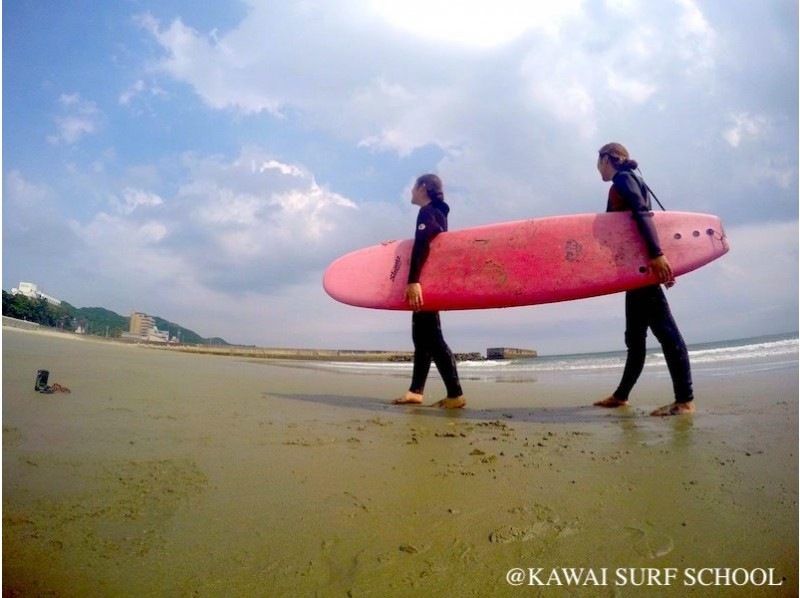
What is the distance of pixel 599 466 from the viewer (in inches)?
67.0

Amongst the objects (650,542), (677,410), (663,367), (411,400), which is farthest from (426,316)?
(663,367)

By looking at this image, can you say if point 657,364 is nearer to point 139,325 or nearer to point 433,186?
point 433,186

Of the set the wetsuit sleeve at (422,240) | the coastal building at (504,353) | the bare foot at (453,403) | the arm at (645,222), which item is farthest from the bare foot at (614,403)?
the coastal building at (504,353)

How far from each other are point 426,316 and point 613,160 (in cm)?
197

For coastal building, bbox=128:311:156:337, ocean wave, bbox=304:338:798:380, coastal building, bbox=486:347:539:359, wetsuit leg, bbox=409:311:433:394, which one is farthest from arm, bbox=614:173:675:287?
coastal building, bbox=128:311:156:337

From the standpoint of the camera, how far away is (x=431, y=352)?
12.8 ft

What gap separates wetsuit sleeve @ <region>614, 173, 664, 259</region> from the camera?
328cm

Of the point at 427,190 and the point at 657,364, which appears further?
the point at 657,364

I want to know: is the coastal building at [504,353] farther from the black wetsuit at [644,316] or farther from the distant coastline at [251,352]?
the black wetsuit at [644,316]

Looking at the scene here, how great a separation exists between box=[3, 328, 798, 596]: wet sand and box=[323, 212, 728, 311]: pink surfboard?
134 cm

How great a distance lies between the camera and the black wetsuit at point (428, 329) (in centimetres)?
377

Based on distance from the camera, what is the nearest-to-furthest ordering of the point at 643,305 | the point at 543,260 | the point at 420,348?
the point at 643,305, the point at 543,260, the point at 420,348

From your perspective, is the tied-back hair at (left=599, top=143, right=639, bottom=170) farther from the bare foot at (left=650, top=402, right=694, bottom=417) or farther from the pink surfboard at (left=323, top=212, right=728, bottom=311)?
the bare foot at (left=650, top=402, right=694, bottom=417)

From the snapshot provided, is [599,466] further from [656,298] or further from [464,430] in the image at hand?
[656,298]
